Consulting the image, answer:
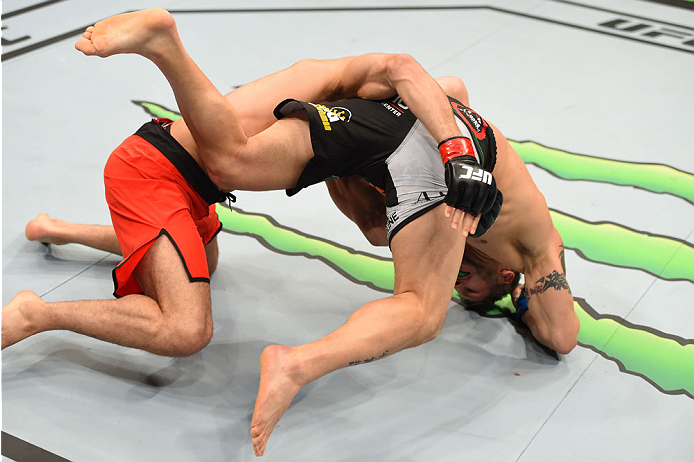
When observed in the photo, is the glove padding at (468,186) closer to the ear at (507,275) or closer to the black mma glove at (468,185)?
the black mma glove at (468,185)

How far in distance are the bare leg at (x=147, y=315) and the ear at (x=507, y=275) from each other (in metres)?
1.04

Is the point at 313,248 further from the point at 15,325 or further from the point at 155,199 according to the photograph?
the point at 15,325

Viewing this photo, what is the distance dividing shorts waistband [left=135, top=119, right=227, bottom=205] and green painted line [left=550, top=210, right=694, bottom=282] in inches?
56.2

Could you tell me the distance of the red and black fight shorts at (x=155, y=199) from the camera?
2.18 metres

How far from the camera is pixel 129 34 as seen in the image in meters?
1.86

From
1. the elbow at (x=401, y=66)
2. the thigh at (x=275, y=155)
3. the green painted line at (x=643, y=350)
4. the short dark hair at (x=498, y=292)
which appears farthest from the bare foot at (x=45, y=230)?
the green painted line at (x=643, y=350)

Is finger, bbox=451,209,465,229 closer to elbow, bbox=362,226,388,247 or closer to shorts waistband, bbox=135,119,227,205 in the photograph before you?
elbow, bbox=362,226,388,247

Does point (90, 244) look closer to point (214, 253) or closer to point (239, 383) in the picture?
point (214, 253)

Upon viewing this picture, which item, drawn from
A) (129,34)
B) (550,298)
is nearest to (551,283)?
(550,298)

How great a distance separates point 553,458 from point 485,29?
324cm

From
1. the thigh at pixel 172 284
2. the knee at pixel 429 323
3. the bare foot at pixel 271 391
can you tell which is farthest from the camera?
the thigh at pixel 172 284

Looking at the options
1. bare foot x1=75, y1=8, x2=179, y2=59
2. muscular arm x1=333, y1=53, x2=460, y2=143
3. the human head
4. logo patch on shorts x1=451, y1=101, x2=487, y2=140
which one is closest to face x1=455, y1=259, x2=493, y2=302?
the human head

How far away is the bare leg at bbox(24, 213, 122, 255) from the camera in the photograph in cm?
269

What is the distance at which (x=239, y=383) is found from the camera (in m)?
2.25
